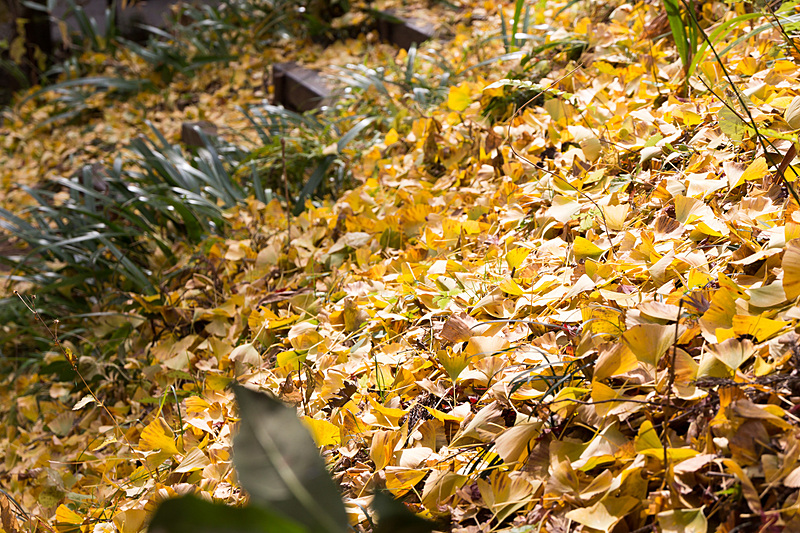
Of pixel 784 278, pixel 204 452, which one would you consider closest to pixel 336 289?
pixel 204 452

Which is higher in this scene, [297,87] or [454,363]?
[454,363]

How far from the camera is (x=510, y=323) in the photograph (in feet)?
2.64

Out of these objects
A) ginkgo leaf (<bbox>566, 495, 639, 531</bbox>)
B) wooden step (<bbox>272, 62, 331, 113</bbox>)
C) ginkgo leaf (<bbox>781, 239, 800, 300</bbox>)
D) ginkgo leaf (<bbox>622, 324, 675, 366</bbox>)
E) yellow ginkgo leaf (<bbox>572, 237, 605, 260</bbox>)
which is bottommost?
wooden step (<bbox>272, 62, 331, 113</bbox>)

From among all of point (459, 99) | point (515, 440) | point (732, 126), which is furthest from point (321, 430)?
point (459, 99)

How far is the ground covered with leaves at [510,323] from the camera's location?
55 cm

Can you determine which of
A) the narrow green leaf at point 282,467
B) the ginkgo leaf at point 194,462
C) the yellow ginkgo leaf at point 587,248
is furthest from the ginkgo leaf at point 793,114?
the ginkgo leaf at point 194,462

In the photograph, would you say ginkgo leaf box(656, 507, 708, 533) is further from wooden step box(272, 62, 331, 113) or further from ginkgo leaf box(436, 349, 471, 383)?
wooden step box(272, 62, 331, 113)

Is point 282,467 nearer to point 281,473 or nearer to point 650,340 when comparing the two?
point 281,473

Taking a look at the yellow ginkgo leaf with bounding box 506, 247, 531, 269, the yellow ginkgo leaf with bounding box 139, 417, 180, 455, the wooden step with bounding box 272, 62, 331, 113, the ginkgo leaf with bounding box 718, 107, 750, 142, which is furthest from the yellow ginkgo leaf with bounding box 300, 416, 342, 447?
the wooden step with bounding box 272, 62, 331, 113

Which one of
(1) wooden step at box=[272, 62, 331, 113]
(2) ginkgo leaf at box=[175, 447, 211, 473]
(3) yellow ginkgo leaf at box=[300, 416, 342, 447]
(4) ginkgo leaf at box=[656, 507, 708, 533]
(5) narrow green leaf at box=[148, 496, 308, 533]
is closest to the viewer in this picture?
(5) narrow green leaf at box=[148, 496, 308, 533]

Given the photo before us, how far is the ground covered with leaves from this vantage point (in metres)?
0.55

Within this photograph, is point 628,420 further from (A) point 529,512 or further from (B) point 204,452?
(B) point 204,452

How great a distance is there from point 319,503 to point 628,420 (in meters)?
0.39

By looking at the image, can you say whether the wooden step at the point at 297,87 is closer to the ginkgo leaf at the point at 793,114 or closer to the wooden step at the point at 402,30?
the wooden step at the point at 402,30
